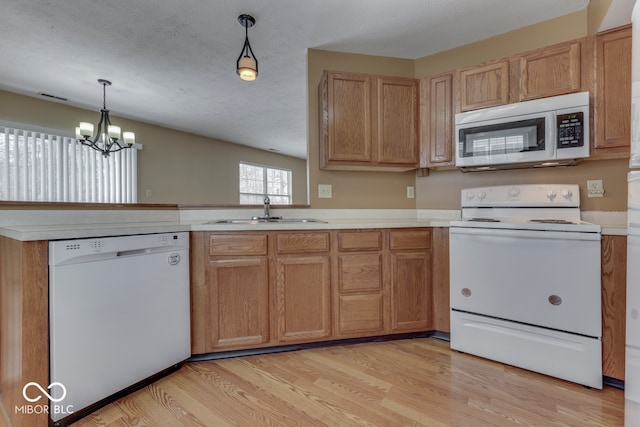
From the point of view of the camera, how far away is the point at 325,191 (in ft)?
7.90

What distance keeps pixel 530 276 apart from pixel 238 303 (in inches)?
67.6

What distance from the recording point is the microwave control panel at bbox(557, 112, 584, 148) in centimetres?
170

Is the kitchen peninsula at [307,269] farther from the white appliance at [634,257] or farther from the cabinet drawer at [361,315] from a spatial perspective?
the white appliance at [634,257]

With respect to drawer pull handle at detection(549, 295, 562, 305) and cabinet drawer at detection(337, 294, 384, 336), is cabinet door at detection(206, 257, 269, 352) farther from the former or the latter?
drawer pull handle at detection(549, 295, 562, 305)

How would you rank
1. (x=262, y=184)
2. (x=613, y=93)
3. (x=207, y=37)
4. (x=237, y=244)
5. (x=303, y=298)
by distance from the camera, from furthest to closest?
1. (x=262, y=184)
2. (x=207, y=37)
3. (x=303, y=298)
4. (x=237, y=244)
5. (x=613, y=93)

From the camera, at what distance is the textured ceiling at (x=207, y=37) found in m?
1.94

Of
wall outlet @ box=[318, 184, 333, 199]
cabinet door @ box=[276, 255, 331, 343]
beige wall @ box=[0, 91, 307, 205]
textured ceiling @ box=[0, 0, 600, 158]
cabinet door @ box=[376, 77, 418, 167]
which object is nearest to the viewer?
cabinet door @ box=[276, 255, 331, 343]

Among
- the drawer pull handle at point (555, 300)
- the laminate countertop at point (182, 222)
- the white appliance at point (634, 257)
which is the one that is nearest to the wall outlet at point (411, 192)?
the laminate countertop at point (182, 222)

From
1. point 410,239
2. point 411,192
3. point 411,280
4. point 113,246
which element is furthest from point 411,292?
point 113,246

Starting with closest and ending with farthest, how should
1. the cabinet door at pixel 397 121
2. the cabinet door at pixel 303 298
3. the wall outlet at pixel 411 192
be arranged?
the cabinet door at pixel 303 298 → the cabinet door at pixel 397 121 → the wall outlet at pixel 411 192

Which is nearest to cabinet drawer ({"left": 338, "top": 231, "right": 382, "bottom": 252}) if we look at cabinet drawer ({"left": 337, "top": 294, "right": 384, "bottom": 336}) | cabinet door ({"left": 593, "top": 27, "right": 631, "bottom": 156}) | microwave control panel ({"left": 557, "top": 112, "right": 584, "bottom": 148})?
cabinet drawer ({"left": 337, "top": 294, "right": 384, "bottom": 336})

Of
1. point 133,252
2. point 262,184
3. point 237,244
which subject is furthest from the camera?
point 262,184

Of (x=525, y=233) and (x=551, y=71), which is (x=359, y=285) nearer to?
(x=525, y=233)

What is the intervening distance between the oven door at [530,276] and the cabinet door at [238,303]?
125 centimetres
